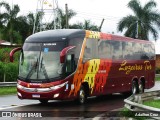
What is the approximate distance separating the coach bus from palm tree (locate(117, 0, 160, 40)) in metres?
43.3

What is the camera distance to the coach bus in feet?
53.4

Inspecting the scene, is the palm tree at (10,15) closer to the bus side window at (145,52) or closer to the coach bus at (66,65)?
the bus side window at (145,52)

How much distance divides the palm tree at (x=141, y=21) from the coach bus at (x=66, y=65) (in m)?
43.3

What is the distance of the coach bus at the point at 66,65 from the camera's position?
16.3 m

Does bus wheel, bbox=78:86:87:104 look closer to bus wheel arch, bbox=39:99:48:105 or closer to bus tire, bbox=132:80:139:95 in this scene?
bus wheel arch, bbox=39:99:48:105

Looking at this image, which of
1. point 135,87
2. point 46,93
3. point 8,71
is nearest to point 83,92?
point 46,93

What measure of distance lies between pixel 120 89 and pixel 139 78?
2.83m

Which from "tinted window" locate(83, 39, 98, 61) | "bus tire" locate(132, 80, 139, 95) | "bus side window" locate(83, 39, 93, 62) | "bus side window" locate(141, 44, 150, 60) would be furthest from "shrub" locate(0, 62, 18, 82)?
"bus side window" locate(83, 39, 93, 62)

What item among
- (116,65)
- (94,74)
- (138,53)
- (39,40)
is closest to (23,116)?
(39,40)

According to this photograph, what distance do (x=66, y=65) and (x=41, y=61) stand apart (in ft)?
3.24

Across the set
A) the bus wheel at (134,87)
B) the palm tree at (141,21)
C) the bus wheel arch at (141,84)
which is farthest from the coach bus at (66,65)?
the palm tree at (141,21)

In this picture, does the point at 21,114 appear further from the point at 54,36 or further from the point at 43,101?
the point at 43,101

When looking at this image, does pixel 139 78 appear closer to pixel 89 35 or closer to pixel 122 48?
pixel 122 48

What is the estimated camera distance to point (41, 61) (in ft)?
54.6
